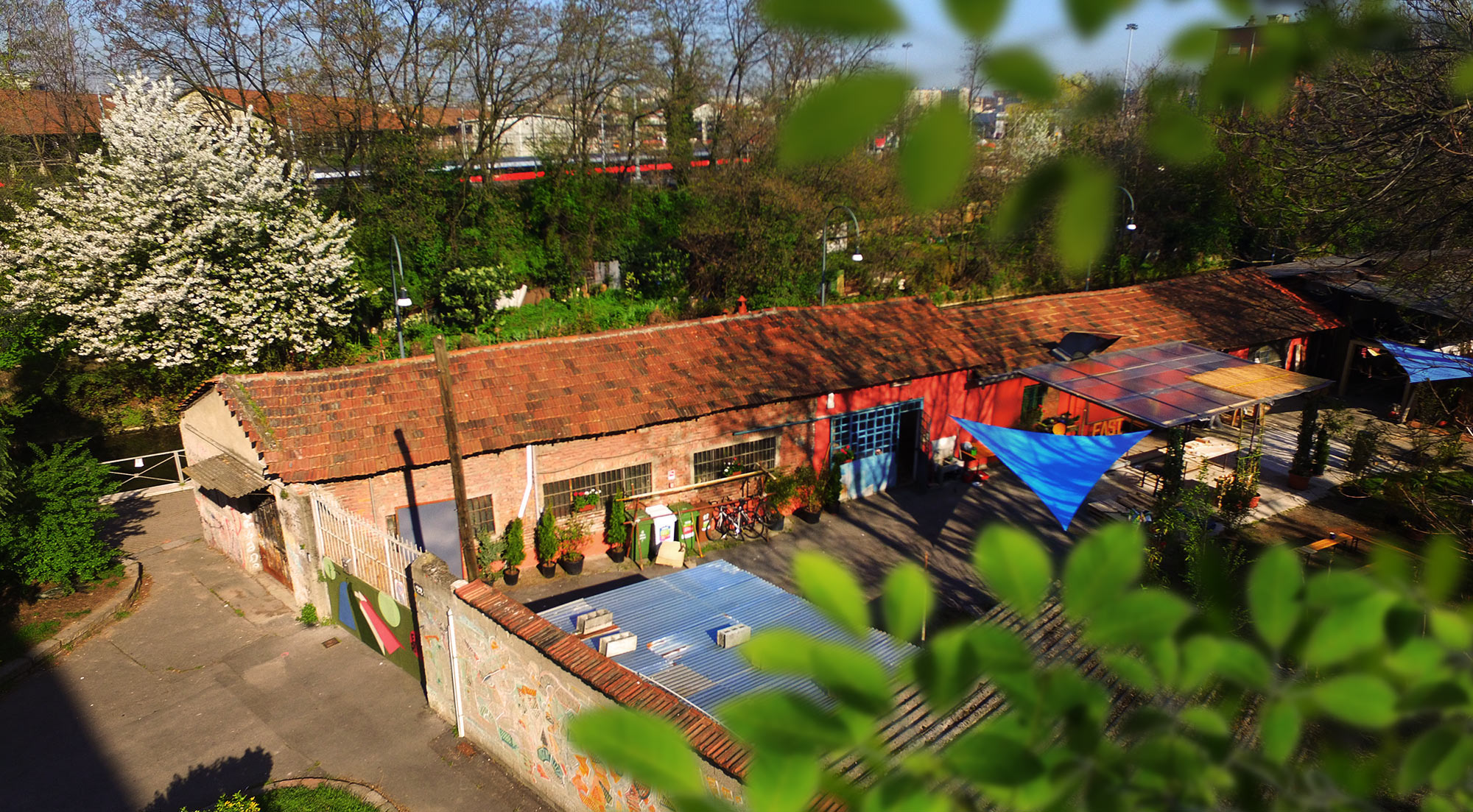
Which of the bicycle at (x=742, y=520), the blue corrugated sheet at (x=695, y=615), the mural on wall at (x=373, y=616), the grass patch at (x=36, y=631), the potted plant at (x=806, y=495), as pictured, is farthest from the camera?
the potted plant at (x=806, y=495)

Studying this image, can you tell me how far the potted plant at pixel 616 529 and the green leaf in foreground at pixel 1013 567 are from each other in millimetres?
11872

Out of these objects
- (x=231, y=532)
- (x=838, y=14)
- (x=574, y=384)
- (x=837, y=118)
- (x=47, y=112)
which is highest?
(x=47, y=112)

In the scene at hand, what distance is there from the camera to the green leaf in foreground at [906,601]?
1.35 meters

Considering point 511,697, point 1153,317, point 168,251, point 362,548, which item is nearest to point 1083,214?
point 511,697

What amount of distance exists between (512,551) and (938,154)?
1184 centimetres

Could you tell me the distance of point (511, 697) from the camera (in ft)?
26.3

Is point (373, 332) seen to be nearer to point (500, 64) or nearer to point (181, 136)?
point (181, 136)

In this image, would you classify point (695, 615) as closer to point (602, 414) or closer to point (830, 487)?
point (602, 414)

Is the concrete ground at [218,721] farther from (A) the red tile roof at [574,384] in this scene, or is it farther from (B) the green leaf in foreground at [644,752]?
(B) the green leaf in foreground at [644,752]

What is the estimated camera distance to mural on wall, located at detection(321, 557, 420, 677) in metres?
9.80

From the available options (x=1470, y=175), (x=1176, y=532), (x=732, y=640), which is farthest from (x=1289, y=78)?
(x=1176, y=532)

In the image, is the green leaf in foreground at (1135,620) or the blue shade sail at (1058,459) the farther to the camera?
the blue shade sail at (1058,459)

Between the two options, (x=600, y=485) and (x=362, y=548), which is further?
(x=600, y=485)

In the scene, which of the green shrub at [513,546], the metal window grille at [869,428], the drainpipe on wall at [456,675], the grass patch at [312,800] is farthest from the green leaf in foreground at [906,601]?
the metal window grille at [869,428]
